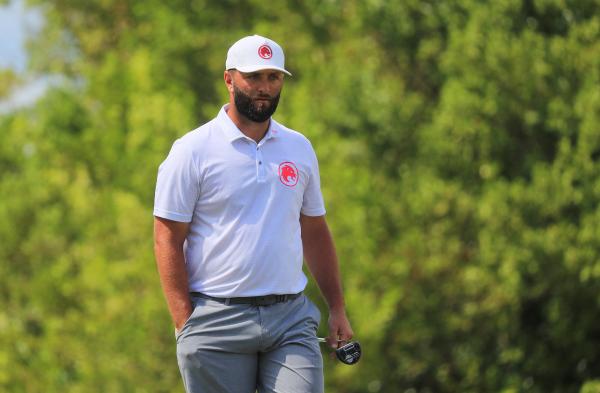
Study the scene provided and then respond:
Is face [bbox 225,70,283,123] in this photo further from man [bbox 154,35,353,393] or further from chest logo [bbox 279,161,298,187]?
chest logo [bbox 279,161,298,187]

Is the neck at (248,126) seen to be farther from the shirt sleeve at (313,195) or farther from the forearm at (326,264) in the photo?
the forearm at (326,264)

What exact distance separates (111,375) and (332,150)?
4346mm

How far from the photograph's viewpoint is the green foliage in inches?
663

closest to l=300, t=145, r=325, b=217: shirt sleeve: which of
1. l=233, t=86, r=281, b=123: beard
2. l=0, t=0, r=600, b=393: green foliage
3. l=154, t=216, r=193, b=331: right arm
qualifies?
l=233, t=86, r=281, b=123: beard

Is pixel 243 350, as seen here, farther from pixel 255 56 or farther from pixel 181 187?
pixel 255 56

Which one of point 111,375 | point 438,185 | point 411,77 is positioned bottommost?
point 111,375

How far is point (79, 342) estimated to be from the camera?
1900 centimetres

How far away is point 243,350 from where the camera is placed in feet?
13.8

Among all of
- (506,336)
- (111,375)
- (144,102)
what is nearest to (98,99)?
(144,102)

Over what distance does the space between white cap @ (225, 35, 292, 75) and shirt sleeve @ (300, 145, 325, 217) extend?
1.26ft

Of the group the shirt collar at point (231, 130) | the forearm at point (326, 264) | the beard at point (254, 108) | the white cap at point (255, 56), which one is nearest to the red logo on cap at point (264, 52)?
the white cap at point (255, 56)

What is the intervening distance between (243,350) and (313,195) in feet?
1.97

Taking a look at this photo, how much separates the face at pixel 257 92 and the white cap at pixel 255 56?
0.03m

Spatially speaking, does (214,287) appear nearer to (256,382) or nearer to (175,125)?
(256,382)
